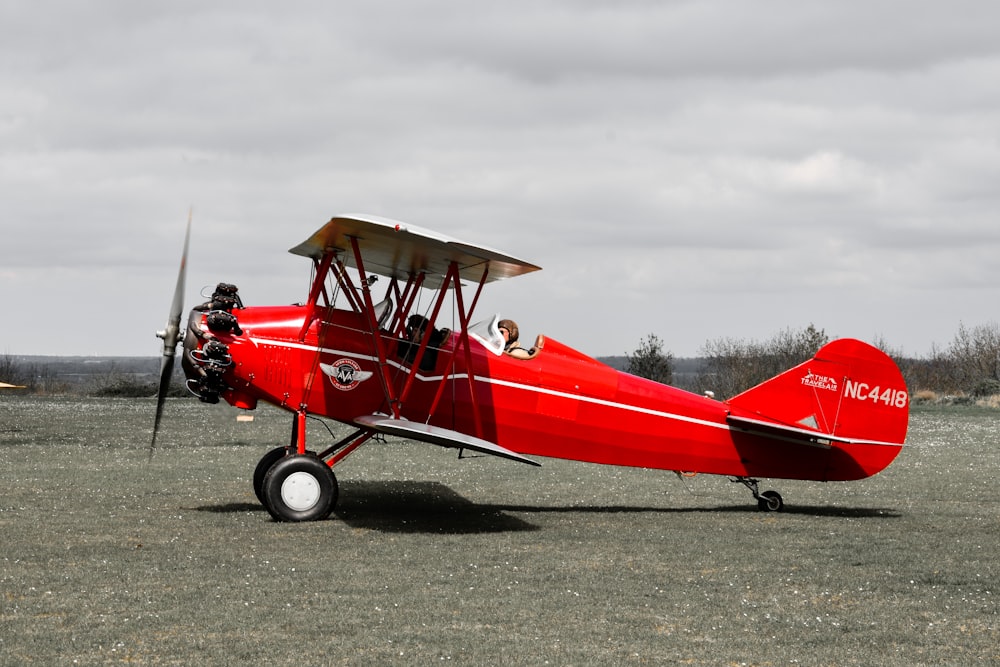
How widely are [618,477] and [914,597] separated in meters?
9.24

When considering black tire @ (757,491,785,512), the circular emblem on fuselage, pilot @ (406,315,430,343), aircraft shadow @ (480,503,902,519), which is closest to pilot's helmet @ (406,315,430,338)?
pilot @ (406,315,430,343)

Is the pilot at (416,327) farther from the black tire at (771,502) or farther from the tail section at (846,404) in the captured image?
the black tire at (771,502)

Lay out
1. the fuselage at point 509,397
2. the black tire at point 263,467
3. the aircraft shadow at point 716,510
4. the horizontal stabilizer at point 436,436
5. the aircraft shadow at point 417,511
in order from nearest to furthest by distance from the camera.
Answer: the horizontal stabilizer at point 436,436 < the aircraft shadow at point 417,511 < the fuselage at point 509,397 < the black tire at point 263,467 < the aircraft shadow at point 716,510

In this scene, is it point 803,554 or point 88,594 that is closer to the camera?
point 88,594

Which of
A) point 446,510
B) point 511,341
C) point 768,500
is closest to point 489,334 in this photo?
point 511,341

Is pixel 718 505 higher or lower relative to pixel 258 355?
lower

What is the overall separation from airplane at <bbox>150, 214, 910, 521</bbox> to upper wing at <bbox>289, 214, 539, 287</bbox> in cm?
3

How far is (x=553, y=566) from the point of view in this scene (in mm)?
8938

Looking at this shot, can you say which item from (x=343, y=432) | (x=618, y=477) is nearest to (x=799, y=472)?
(x=618, y=477)

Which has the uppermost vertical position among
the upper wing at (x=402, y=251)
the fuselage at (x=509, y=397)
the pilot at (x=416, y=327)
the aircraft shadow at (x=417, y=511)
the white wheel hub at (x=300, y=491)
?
the upper wing at (x=402, y=251)

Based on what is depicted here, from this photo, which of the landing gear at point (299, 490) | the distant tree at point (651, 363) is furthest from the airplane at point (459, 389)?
the distant tree at point (651, 363)

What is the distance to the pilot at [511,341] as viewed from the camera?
12406mm

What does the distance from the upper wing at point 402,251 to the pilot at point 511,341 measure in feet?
1.85

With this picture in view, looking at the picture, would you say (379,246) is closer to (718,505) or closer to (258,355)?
(258,355)
